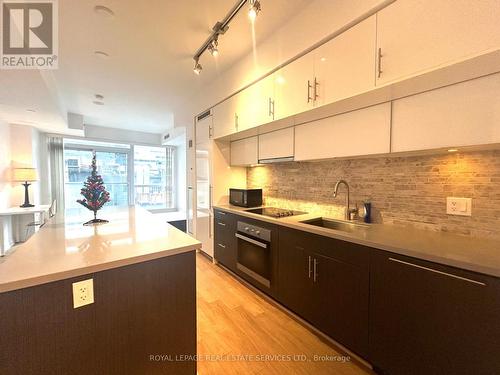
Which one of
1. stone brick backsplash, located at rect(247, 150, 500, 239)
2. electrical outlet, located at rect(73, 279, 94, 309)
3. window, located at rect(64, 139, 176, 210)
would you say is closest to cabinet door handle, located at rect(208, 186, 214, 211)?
stone brick backsplash, located at rect(247, 150, 500, 239)

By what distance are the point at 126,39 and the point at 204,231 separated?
2590 millimetres

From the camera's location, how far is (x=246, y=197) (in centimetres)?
284

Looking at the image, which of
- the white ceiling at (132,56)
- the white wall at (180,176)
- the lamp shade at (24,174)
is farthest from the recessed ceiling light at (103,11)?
the white wall at (180,176)

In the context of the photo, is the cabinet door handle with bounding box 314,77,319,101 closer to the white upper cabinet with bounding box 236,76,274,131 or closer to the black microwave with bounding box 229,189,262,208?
the white upper cabinet with bounding box 236,76,274,131

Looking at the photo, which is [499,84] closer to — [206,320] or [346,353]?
[346,353]

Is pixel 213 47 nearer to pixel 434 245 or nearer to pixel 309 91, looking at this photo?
pixel 309 91

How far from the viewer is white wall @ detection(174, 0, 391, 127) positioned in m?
1.47

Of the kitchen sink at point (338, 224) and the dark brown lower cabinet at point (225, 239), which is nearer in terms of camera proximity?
the kitchen sink at point (338, 224)

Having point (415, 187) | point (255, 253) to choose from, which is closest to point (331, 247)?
point (415, 187)

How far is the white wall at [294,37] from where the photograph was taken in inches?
57.7

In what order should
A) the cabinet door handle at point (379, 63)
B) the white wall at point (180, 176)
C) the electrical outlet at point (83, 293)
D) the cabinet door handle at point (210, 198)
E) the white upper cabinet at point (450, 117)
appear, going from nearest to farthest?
the electrical outlet at point (83, 293)
the white upper cabinet at point (450, 117)
the cabinet door handle at point (379, 63)
the cabinet door handle at point (210, 198)
the white wall at point (180, 176)

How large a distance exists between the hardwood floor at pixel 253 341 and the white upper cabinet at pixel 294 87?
187 cm

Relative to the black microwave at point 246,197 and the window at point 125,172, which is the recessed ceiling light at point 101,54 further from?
the window at point 125,172

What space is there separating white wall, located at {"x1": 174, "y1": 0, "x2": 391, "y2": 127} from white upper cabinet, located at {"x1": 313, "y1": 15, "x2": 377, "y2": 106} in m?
0.08
